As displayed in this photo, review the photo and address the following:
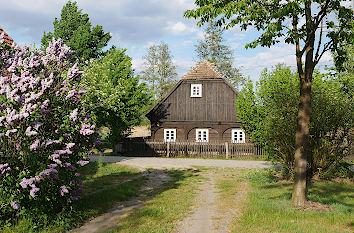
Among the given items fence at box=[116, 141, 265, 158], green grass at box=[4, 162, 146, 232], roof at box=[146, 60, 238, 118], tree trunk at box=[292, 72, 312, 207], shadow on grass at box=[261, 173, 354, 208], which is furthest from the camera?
roof at box=[146, 60, 238, 118]

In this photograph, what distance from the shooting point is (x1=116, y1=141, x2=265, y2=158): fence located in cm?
2558

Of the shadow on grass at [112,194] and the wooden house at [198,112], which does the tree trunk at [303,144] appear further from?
the wooden house at [198,112]

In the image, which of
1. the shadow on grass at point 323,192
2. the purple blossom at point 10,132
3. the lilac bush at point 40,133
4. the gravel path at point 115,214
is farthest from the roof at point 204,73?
the purple blossom at point 10,132

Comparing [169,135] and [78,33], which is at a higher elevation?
[78,33]

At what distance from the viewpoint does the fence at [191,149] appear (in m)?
25.6

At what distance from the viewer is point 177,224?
8.02 metres

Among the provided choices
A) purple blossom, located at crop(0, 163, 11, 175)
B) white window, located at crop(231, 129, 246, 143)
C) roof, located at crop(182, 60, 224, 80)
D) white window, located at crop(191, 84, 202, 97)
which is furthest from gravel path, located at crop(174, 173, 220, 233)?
roof, located at crop(182, 60, 224, 80)

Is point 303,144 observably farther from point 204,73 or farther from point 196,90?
point 204,73

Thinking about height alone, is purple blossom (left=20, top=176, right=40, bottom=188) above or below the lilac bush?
below

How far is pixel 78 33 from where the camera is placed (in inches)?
1641

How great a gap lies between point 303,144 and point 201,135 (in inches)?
789

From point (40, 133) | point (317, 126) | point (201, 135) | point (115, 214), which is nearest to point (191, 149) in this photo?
point (201, 135)

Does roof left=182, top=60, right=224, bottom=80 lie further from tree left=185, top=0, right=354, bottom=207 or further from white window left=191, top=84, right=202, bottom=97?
tree left=185, top=0, right=354, bottom=207

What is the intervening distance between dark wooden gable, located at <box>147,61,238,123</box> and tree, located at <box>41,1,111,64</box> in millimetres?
17227
